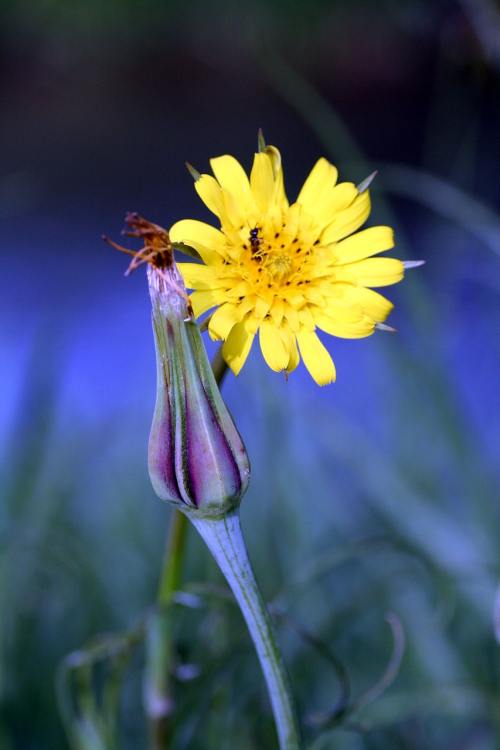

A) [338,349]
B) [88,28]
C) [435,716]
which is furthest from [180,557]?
[88,28]

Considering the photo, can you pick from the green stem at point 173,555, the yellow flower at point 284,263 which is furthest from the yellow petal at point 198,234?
the green stem at point 173,555

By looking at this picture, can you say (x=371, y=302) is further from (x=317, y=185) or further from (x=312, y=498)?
(x=312, y=498)

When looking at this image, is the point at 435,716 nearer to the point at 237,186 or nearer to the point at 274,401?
the point at 274,401

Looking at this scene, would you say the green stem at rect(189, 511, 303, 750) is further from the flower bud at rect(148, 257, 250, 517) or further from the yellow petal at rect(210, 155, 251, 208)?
the yellow petal at rect(210, 155, 251, 208)

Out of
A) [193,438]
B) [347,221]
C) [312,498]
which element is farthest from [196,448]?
[312,498]

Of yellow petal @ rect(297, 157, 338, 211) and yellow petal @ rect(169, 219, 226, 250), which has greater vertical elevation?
yellow petal @ rect(297, 157, 338, 211)

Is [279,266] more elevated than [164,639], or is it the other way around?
[279,266]

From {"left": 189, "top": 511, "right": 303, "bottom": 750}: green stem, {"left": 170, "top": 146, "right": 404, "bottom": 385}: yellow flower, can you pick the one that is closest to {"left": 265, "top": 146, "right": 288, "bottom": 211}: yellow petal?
{"left": 170, "top": 146, "right": 404, "bottom": 385}: yellow flower
